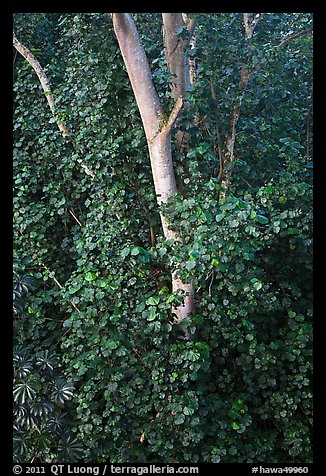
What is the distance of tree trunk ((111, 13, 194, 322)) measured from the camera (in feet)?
9.03

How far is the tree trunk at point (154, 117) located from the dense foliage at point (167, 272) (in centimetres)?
10

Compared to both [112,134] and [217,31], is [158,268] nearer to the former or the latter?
[112,134]

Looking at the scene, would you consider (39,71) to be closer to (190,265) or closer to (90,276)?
(90,276)

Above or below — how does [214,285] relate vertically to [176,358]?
above

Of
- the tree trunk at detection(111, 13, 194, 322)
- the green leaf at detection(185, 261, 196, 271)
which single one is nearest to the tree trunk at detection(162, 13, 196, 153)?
the tree trunk at detection(111, 13, 194, 322)

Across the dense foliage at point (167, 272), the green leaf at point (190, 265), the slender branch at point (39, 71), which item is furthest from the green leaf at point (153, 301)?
the slender branch at point (39, 71)

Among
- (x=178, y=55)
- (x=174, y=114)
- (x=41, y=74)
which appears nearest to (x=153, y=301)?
(x=174, y=114)

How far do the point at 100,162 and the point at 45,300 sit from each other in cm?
107
